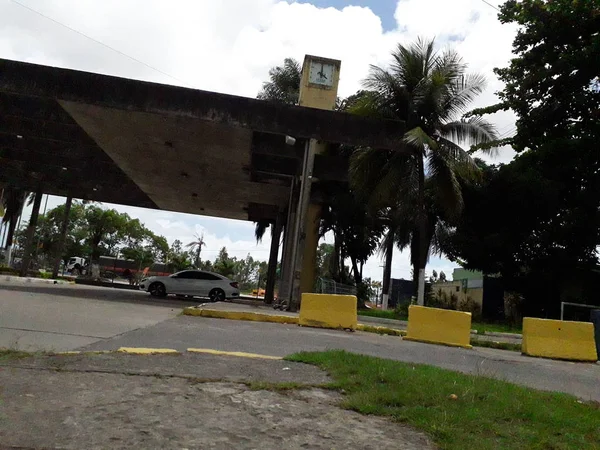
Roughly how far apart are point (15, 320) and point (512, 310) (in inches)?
914

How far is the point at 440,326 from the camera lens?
12.2 metres

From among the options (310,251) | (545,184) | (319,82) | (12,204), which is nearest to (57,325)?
(310,251)

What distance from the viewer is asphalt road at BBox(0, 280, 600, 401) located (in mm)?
7531

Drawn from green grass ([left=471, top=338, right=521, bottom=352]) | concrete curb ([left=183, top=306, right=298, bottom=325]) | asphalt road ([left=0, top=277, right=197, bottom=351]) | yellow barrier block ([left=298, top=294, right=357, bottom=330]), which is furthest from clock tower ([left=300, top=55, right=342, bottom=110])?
asphalt road ([left=0, top=277, right=197, bottom=351])

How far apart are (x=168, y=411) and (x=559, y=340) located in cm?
1021

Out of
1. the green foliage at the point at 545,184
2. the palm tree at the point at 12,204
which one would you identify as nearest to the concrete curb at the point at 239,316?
the green foliage at the point at 545,184

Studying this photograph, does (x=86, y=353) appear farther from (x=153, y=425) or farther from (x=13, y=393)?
(x=153, y=425)

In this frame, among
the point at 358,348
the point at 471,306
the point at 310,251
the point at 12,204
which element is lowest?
the point at 358,348

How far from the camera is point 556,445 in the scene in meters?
4.03

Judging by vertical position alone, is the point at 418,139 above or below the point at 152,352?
Answer: above

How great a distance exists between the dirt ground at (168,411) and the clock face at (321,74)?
17.3 meters

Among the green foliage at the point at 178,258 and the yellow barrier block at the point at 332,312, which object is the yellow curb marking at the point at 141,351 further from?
the green foliage at the point at 178,258

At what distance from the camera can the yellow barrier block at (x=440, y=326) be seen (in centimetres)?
1211

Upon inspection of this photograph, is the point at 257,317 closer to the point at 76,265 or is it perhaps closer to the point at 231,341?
the point at 231,341
